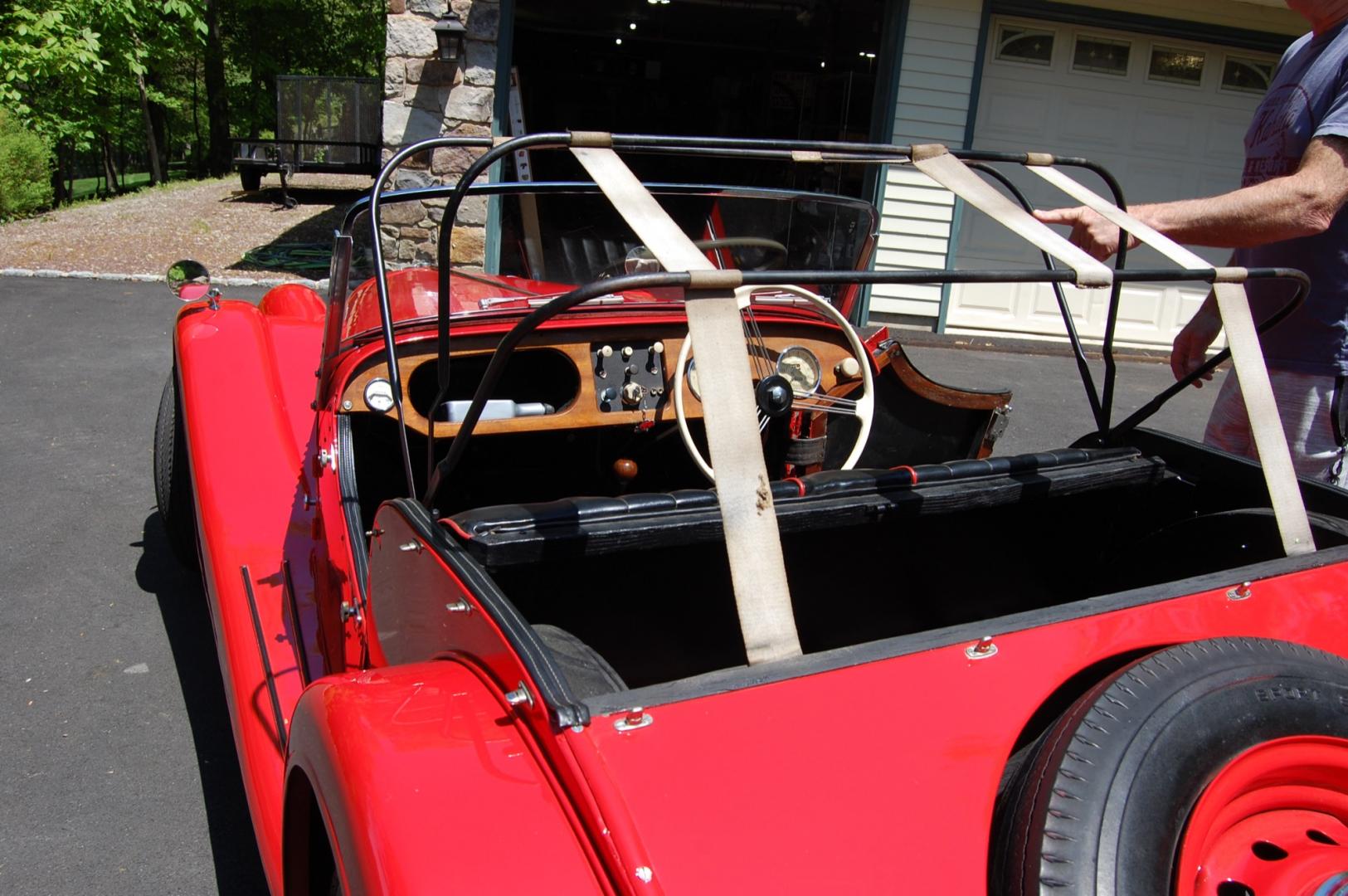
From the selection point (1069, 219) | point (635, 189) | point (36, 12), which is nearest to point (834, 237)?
point (1069, 219)

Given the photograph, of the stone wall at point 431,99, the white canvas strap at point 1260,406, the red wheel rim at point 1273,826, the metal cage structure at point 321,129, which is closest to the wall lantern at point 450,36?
the stone wall at point 431,99

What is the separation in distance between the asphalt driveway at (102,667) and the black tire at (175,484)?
0.59 ft

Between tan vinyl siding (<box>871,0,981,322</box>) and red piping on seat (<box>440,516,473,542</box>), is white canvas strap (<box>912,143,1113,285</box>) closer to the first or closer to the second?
red piping on seat (<box>440,516,473,542</box>)

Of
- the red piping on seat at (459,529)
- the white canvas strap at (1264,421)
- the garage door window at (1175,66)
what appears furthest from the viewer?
the garage door window at (1175,66)

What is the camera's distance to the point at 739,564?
49.0 inches

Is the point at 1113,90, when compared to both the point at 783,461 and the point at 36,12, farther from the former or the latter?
the point at 36,12

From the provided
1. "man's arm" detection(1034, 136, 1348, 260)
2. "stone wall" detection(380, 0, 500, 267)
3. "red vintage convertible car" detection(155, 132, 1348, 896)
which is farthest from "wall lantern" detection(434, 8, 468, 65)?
"man's arm" detection(1034, 136, 1348, 260)

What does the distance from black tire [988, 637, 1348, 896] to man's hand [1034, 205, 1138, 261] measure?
114 cm

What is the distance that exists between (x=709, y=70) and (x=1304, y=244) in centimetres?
1319

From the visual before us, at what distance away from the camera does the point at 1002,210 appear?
1786 millimetres

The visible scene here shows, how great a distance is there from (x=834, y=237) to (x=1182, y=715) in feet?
7.36

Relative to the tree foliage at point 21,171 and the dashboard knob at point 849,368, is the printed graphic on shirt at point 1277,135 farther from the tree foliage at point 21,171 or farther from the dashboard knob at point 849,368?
the tree foliage at point 21,171

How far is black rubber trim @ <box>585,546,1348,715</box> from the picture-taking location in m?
1.19

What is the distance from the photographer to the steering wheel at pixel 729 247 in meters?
3.07
